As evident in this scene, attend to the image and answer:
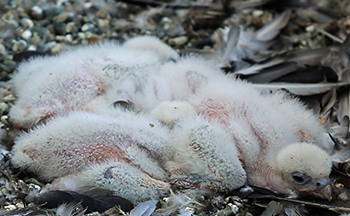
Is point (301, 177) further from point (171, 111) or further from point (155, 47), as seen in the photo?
point (155, 47)

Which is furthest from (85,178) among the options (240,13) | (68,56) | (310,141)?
(240,13)

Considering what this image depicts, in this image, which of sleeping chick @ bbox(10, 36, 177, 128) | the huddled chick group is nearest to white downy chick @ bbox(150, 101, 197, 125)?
the huddled chick group

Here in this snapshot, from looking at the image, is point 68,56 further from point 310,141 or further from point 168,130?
point 310,141

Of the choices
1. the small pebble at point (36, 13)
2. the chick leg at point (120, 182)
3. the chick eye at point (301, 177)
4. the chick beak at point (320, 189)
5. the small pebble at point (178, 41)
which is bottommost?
the chick beak at point (320, 189)

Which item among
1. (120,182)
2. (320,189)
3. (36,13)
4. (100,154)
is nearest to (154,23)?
(36,13)

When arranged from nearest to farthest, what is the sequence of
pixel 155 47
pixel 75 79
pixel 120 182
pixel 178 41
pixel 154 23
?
pixel 120 182 < pixel 75 79 < pixel 155 47 < pixel 178 41 < pixel 154 23

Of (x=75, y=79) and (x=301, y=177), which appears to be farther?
(x=75, y=79)

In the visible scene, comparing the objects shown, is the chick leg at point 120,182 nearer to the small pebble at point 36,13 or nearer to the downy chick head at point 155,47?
the downy chick head at point 155,47


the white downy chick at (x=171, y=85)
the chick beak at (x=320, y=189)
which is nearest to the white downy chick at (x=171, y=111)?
the white downy chick at (x=171, y=85)
